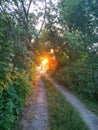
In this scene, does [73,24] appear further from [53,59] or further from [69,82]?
[53,59]

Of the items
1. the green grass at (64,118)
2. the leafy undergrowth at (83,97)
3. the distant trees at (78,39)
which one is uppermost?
the distant trees at (78,39)

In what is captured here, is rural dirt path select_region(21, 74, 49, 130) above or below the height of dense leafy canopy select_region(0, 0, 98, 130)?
below

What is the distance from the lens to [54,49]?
948 inches

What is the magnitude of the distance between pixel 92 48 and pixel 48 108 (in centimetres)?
689

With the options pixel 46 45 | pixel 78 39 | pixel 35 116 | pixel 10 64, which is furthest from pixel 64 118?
pixel 46 45

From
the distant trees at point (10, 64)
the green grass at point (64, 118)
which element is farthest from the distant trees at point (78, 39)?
the distant trees at point (10, 64)

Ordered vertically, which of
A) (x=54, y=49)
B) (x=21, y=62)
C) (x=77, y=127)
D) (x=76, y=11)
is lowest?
(x=77, y=127)

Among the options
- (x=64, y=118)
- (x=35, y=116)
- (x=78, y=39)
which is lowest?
(x=64, y=118)

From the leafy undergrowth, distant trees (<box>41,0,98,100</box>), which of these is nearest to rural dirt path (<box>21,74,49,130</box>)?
the leafy undergrowth

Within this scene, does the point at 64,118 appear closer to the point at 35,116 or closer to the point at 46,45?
the point at 35,116

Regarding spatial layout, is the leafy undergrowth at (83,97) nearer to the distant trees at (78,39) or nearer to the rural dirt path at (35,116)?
the distant trees at (78,39)

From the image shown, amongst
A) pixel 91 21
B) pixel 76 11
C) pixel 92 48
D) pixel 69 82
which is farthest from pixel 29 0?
pixel 69 82

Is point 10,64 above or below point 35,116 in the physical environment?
above

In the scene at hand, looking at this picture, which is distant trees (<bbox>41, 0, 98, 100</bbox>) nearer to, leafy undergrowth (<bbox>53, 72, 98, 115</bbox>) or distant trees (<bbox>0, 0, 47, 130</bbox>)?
leafy undergrowth (<bbox>53, 72, 98, 115</bbox>)
